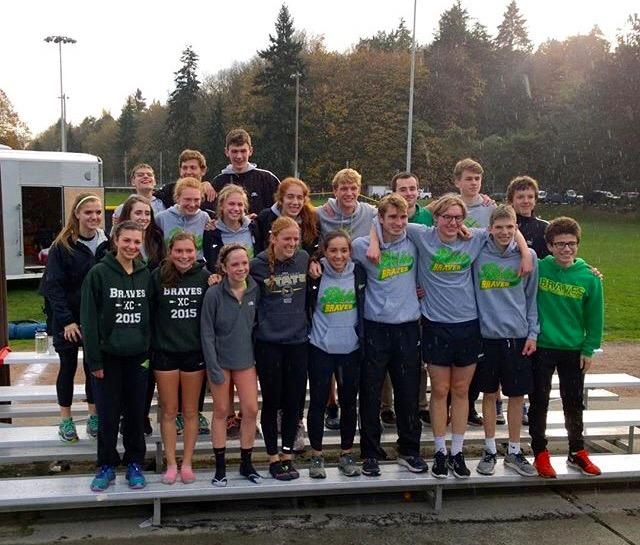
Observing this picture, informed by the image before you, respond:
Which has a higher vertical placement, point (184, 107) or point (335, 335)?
point (184, 107)

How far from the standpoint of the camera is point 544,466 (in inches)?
182

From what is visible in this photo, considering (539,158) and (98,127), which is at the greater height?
(98,127)

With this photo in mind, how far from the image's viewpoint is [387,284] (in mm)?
4508

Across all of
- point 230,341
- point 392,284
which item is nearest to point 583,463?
point 392,284

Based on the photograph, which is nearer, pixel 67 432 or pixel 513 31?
pixel 67 432

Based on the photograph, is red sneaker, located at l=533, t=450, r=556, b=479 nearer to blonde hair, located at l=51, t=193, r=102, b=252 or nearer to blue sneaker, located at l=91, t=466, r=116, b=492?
blue sneaker, located at l=91, t=466, r=116, b=492

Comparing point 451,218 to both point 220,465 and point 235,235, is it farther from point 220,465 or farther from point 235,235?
point 220,465

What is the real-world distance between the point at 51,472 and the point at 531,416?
3.52 m

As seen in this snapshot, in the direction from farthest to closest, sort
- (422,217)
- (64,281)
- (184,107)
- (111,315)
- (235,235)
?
(184,107) → (422,217) → (235,235) → (64,281) → (111,315)

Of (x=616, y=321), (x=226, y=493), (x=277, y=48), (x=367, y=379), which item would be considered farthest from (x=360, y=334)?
(x=277, y=48)

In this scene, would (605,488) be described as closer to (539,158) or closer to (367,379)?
(367,379)

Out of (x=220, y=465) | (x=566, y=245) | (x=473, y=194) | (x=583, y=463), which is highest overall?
(x=473, y=194)

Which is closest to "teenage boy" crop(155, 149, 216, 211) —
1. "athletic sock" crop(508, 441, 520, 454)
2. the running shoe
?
the running shoe

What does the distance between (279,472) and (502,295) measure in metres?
1.90
